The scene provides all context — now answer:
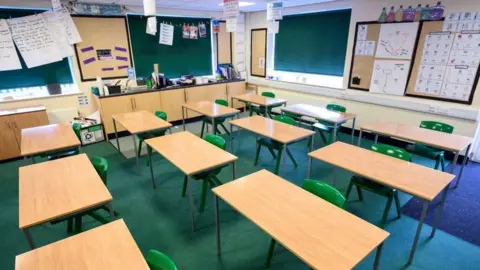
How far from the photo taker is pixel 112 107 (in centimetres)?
526

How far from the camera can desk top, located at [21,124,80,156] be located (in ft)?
9.78

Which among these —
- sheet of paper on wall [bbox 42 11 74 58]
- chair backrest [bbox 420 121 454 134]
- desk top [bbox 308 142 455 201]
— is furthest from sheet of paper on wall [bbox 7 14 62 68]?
chair backrest [bbox 420 121 454 134]

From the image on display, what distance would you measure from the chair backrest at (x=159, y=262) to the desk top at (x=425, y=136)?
3.24 m

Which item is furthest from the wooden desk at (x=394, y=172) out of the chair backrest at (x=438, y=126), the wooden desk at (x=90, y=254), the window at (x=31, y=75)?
the window at (x=31, y=75)

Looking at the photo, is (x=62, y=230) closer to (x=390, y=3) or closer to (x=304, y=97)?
(x=304, y=97)

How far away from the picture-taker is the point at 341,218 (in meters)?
1.78

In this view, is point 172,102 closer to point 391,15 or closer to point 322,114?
point 322,114

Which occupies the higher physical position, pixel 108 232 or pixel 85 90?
pixel 85 90

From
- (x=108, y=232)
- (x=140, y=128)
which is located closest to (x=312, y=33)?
(x=140, y=128)

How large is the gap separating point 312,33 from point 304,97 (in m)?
1.45

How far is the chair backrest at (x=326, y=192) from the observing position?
6.50 feet

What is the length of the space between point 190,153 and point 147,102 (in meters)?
3.32

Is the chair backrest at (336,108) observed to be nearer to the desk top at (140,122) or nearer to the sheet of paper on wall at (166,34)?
the desk top at (140,122)

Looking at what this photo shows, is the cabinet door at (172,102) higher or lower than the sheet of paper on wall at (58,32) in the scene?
lower
